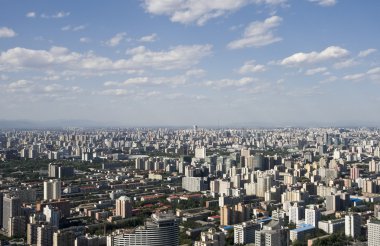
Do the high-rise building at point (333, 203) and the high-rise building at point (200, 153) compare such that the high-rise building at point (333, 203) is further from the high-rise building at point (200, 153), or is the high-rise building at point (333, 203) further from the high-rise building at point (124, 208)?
the high-rise building at point (200, 153)

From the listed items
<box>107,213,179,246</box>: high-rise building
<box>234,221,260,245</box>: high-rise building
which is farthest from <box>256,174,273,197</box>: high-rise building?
<box>107,213,179,246</box>: high-rise building

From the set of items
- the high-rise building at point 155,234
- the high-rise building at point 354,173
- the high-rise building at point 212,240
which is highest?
the high-rise building at point 155,234


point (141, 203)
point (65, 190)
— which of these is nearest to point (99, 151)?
point (65, 190)

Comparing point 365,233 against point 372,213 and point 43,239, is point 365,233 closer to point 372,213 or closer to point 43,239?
point 372,213

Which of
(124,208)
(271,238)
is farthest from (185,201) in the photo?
(271,238)

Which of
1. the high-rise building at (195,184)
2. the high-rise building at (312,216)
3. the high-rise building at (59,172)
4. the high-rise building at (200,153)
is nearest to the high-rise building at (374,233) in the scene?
the high-rise building at (312,216)

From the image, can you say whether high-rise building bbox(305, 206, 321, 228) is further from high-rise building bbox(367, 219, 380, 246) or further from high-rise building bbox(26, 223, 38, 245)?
high-rise building bbox(26, 223, 38, 245)

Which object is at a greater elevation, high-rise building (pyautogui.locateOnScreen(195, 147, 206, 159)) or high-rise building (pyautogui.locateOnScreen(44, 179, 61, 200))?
high-rise building (pyautogui.locateOnScreen(195, 147, 206, 159))
